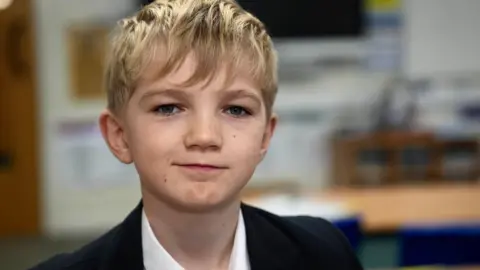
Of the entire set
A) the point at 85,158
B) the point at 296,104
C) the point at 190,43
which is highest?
the point at 190,43

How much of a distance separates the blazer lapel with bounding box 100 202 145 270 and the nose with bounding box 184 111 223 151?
0.43ft

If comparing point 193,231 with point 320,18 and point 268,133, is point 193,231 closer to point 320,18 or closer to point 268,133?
point 268,133

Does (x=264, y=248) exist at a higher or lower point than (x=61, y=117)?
higher

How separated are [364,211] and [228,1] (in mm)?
1812

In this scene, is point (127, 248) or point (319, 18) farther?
point (319, 18)

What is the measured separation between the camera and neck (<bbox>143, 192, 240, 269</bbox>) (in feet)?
2.47

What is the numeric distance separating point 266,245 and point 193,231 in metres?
0.10

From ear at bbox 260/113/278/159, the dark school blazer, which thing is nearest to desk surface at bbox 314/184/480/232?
the dark school blazer

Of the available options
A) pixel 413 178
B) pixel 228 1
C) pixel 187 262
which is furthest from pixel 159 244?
pixel 413 178

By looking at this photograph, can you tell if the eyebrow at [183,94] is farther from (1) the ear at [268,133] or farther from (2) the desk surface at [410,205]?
(2) the desk surface at [410,205]

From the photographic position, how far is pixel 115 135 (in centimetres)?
80

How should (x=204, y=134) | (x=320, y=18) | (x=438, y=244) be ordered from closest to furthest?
(x=204, y=134) < (x=438, y=244) < (x=320, y=18)

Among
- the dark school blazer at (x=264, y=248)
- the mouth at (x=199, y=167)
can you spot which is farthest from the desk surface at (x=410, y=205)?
the mouth at (x=199, y=167)

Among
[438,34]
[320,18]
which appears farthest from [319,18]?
[438,34]
